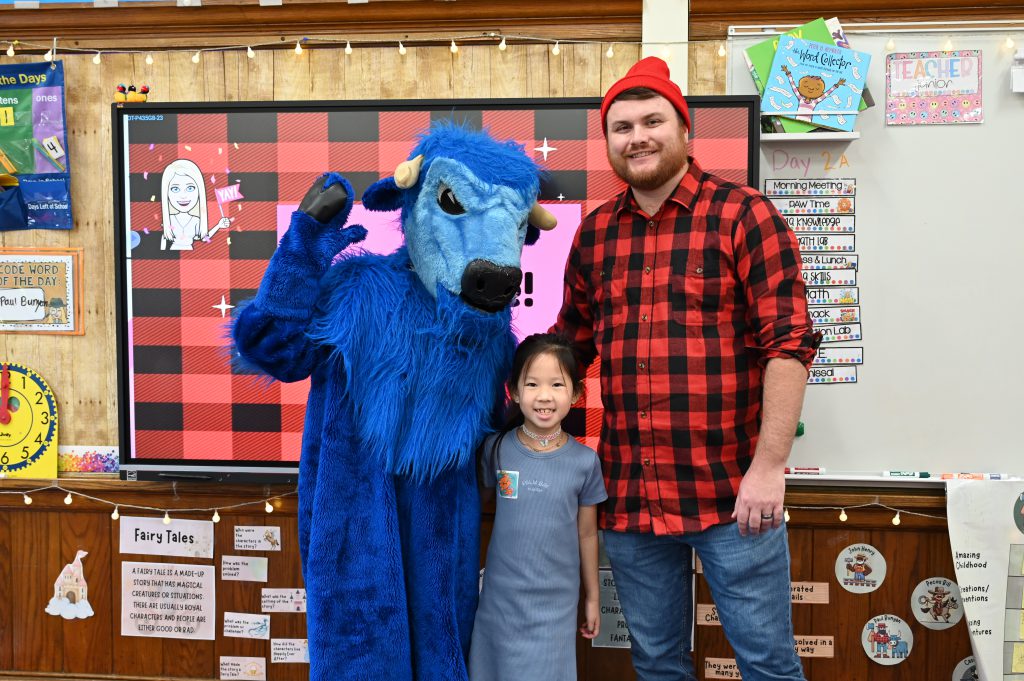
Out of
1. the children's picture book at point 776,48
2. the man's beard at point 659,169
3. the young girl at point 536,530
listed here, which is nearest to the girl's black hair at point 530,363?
the young girl at point 536,530

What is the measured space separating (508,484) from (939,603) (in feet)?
5.00

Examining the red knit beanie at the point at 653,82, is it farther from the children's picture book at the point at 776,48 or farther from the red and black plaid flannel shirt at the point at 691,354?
the children's picture book at the point at 776,48

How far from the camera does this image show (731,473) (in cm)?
141

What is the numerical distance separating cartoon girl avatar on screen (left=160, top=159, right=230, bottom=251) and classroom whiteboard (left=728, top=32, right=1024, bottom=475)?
63.1 inches

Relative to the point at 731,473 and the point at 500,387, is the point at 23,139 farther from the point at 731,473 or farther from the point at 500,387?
the point at 731,473

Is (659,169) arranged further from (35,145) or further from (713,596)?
(35,145)

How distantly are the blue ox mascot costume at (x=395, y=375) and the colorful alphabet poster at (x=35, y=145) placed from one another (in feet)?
4.42

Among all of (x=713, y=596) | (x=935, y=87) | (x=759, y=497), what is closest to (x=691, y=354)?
(x=759, y=497)

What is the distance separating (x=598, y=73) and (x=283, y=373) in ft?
4.36

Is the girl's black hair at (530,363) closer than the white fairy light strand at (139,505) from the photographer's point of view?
Answer: Yes

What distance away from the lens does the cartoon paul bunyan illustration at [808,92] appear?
1.95 metres

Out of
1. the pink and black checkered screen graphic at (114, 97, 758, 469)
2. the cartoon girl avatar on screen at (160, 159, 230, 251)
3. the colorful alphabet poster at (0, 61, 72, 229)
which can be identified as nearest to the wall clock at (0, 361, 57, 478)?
the pink and black checkered screen graphic at (114, 97, 758, 469)

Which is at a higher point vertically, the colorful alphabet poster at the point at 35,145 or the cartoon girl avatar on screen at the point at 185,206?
the colorful alphabet poster at the point at 35,145

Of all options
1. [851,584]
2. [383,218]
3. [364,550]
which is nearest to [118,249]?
[383,218]
